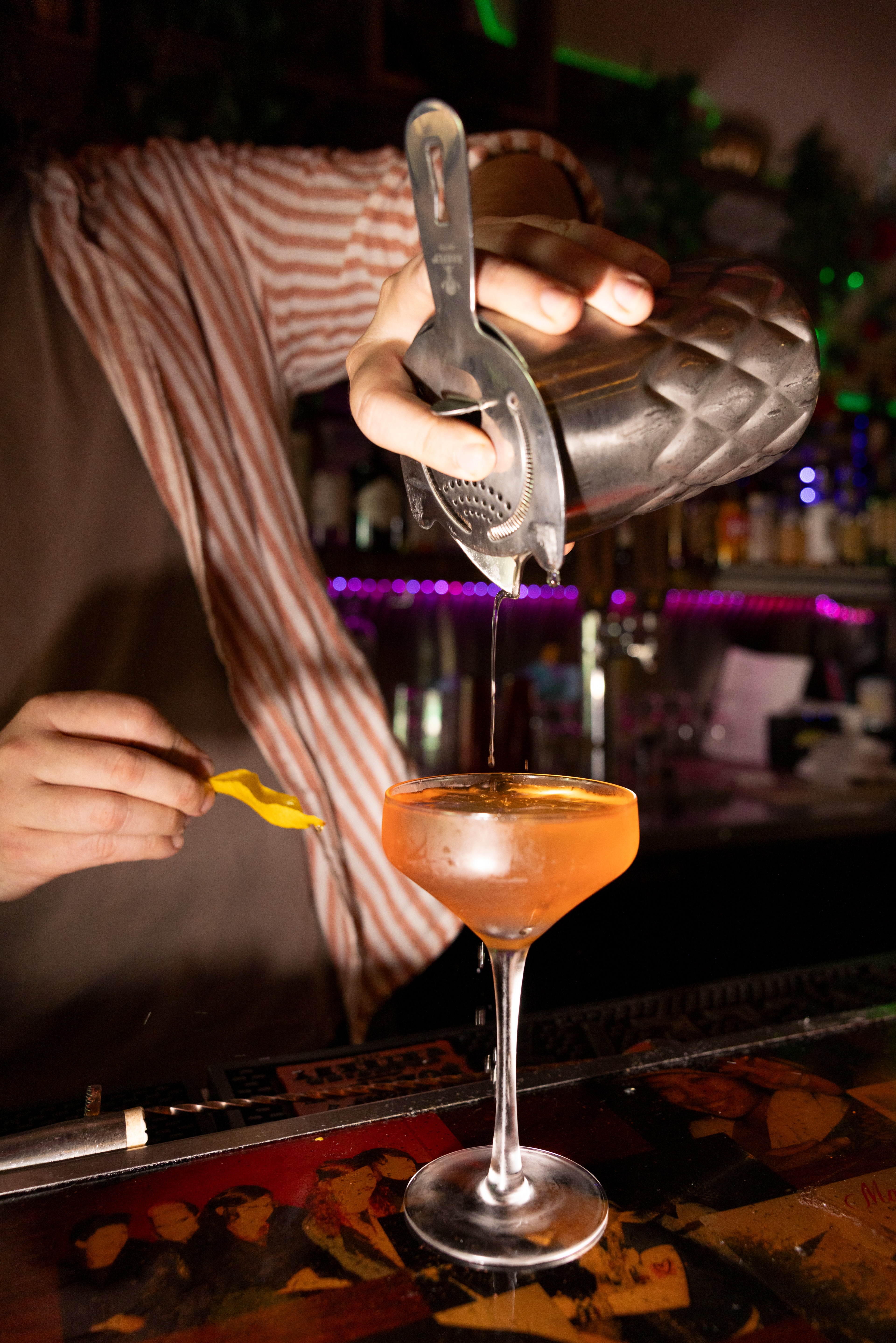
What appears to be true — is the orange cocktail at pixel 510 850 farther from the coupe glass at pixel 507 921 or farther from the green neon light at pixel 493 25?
the green neon light at pixel 493 25

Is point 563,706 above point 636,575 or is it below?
below

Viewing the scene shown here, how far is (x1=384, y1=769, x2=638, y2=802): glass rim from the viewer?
83cm

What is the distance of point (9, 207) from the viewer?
1.31 meters

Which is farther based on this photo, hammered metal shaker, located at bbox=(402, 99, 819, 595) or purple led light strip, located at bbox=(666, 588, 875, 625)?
purple led light strip, located at bbox=(666, 588, 875, 625)

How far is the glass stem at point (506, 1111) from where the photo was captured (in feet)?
2.27

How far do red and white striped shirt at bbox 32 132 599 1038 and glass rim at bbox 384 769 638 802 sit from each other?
22.1 inches

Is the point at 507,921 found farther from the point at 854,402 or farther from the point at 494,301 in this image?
the point at 854,402

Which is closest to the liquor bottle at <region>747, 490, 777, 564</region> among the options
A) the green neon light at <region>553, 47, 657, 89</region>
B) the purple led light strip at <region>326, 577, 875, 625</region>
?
the purple led light strip at <region>326, 577, 875, 625</region>

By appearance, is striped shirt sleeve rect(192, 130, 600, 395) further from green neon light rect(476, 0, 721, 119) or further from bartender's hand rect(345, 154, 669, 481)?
green neon light rect(476, 0, 721, 119)

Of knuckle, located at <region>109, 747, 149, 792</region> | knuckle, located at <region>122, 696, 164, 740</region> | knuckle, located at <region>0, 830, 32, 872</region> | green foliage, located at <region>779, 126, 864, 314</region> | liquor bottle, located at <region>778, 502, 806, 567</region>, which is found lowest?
knuckle, located at <region>0, 830, 32, 872</region>

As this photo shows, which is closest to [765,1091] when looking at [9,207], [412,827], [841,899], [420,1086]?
[420,1086]

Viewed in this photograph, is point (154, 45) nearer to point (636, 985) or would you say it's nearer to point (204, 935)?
point (204, 935)

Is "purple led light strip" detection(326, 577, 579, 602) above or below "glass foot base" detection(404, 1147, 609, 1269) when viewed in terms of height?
above

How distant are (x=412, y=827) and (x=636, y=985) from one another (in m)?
1.77
